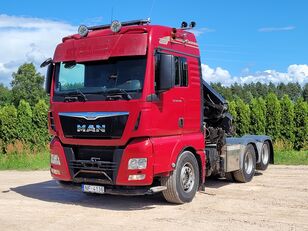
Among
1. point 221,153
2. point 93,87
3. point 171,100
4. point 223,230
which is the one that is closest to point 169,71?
point 171,100

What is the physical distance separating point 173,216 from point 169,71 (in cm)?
254

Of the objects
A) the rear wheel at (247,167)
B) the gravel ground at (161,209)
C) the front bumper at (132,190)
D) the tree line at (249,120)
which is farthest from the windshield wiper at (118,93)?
the tree line at (249,120)

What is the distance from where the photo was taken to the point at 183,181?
8.93m

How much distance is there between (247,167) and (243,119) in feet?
31.8

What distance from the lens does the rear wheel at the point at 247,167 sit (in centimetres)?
1154

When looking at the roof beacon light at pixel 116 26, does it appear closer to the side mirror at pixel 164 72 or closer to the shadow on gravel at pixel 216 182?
the side mirror at pixel 164 72

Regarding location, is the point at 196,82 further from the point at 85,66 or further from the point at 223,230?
the point at 223,230

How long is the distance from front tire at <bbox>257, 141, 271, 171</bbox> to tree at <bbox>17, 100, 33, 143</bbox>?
45.3 feet

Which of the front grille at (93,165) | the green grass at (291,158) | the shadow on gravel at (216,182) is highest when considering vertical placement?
the front grille at (93,165)

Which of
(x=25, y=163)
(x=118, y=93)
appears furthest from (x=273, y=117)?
(x=118, y=93)

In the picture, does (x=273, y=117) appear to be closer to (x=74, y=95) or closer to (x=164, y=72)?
(x=164, y=72)

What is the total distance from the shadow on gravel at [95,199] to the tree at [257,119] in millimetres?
12339

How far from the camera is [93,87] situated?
329 inches

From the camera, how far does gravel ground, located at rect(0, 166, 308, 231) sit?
23.9 ft
